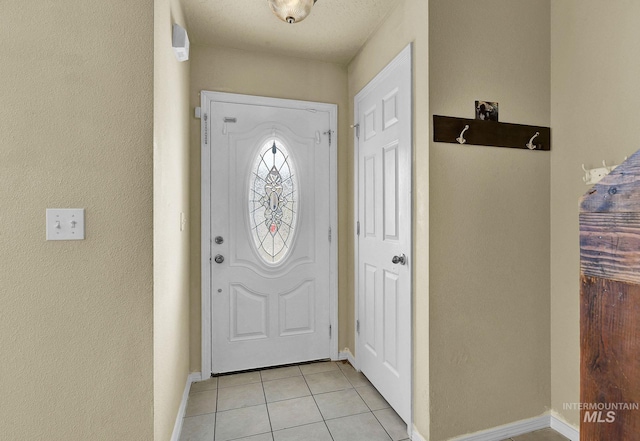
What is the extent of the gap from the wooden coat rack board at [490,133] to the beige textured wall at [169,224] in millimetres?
1270

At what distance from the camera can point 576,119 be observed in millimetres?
1748

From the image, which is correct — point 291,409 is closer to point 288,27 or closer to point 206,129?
point 206,129

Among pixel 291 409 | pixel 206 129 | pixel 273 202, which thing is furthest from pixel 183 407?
pixel 206 129

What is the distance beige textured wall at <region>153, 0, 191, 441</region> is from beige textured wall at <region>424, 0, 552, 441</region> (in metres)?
1.24

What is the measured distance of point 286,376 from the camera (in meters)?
2.53

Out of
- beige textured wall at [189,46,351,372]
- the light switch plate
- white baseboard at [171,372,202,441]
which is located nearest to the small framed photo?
beige textured wall at [189,46,351,372]

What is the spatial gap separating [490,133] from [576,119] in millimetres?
431

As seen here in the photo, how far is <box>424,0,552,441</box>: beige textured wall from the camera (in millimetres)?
1698

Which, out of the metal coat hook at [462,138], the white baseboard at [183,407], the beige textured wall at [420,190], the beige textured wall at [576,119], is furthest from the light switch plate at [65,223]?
the beige textured wall at [576,119]

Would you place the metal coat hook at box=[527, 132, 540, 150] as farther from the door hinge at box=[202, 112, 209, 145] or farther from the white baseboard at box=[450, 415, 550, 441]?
the door hinge at box=[202, 112, 209, 145]

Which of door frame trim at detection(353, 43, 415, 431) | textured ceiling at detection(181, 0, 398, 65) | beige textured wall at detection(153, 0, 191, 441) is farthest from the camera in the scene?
textured ceiling at detection(181, 0, 398, 65)

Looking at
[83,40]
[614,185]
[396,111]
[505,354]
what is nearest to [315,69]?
[396,111]

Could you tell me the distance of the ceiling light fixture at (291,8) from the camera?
1529 mm

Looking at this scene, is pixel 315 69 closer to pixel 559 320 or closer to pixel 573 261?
pixel 573 261
